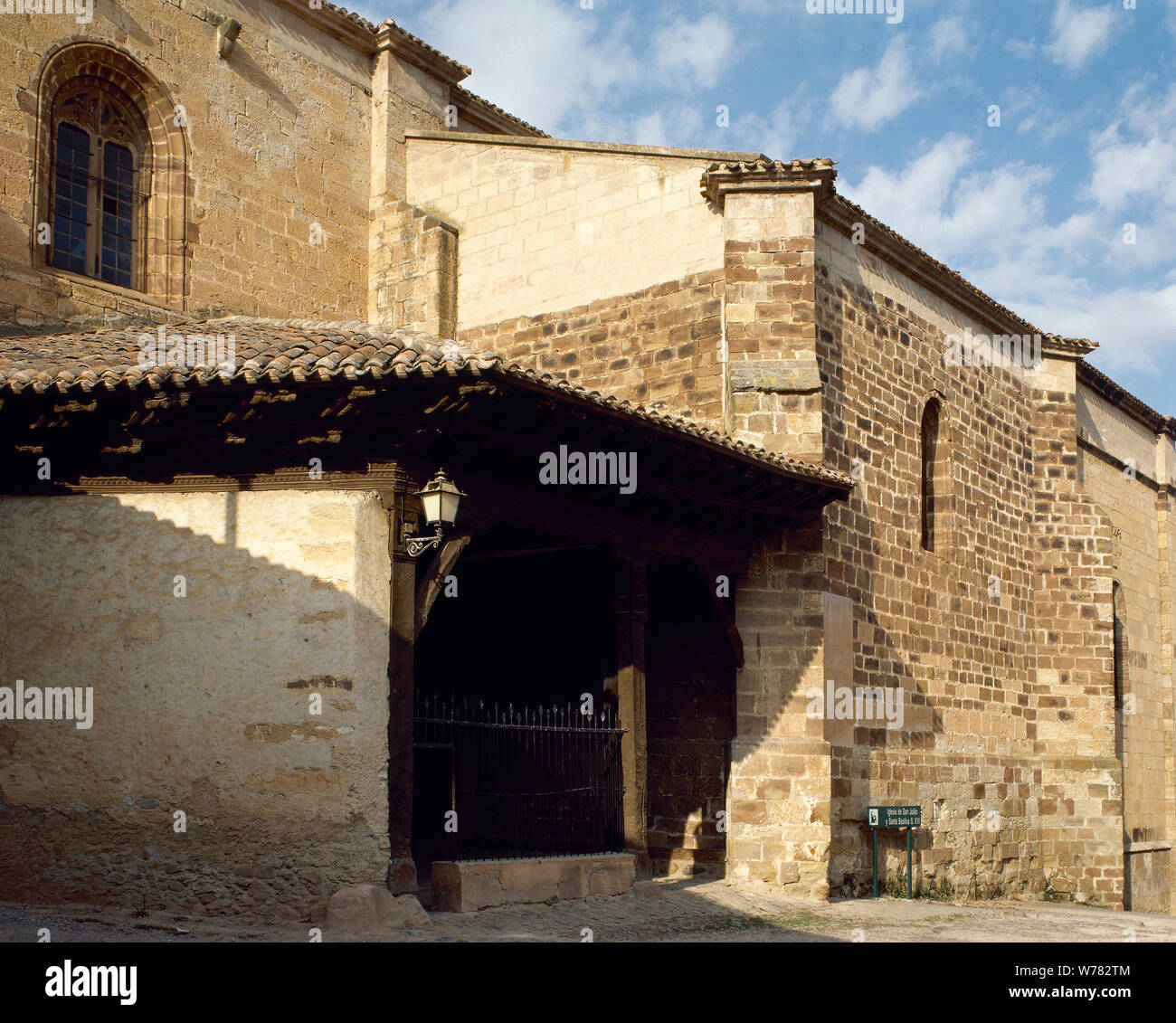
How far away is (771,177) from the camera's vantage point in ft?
40.3

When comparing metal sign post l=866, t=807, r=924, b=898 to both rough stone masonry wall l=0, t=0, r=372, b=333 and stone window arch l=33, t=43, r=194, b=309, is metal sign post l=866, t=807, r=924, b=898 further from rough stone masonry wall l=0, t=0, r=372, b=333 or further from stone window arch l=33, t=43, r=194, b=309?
stone window arch l=33, t=43, r=194, b=309

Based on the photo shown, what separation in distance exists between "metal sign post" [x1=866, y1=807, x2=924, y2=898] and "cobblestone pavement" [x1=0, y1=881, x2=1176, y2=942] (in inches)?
15.9

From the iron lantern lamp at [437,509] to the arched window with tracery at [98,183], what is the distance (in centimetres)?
616

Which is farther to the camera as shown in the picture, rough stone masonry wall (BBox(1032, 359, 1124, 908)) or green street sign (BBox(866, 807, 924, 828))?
rough stone masonry wall (BBox(1032, 359, 1124, 908))

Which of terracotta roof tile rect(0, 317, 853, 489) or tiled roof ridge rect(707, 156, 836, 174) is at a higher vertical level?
tiled roof ridge rect(707, 156, 836, 174)

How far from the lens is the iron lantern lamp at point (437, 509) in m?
8.38

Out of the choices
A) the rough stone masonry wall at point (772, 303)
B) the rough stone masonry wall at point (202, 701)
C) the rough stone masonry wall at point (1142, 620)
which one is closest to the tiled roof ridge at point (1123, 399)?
the rough stone masonry wall at point (1142, 620)

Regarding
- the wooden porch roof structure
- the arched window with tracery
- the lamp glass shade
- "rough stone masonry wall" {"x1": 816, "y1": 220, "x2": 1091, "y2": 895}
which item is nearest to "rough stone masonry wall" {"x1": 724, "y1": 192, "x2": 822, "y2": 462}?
"rough stone masonry wall" {"x1": 816, "y1": 220, "x2": 1091, "y2": 895}

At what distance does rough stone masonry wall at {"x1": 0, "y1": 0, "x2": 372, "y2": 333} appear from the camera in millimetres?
12039

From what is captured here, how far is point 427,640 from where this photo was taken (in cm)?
1241

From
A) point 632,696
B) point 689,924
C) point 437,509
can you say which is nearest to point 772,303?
point 632,696

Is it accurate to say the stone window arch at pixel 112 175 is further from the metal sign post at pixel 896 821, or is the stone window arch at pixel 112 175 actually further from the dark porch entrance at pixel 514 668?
the metal sign post at pixel 896 821

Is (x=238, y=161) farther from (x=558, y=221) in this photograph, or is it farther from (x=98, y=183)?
(x=558, y=221)

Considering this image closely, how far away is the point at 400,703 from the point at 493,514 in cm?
156
